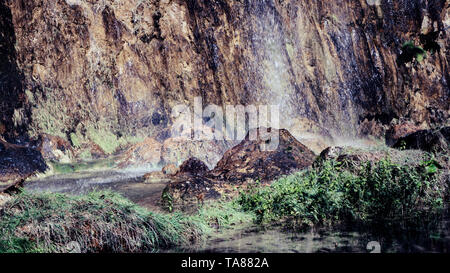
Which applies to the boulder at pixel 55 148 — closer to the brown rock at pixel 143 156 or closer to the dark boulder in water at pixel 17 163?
the dark boulder in water at pixel 17 163

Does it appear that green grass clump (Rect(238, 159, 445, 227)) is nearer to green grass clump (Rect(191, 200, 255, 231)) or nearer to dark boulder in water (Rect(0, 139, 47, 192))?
green grass clump (Rect(191, 200, 255, 231))

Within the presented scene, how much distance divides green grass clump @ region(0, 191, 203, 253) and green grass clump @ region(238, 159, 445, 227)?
1221 mm

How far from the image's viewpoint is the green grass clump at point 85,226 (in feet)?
11.5

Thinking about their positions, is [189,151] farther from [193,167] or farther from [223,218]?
[223,218]

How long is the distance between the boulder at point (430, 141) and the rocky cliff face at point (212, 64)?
13.0 metres

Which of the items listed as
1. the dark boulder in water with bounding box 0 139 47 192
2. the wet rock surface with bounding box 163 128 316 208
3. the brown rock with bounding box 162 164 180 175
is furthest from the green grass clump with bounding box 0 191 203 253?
the dark boulder in water with bounding box 0 139 47 192

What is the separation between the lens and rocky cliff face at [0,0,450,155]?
18906 millimetres

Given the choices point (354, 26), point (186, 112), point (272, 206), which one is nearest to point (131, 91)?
point (186, 112)

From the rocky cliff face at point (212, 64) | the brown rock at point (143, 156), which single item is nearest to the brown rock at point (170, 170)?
the brown rock at point (143, 156)

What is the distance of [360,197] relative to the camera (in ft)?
15.8

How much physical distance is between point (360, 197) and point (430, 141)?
225 cm

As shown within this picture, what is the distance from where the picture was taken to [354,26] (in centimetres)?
1977

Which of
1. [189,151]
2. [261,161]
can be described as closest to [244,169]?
[261,161]

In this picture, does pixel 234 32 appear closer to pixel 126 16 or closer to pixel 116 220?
pixel 126 16
